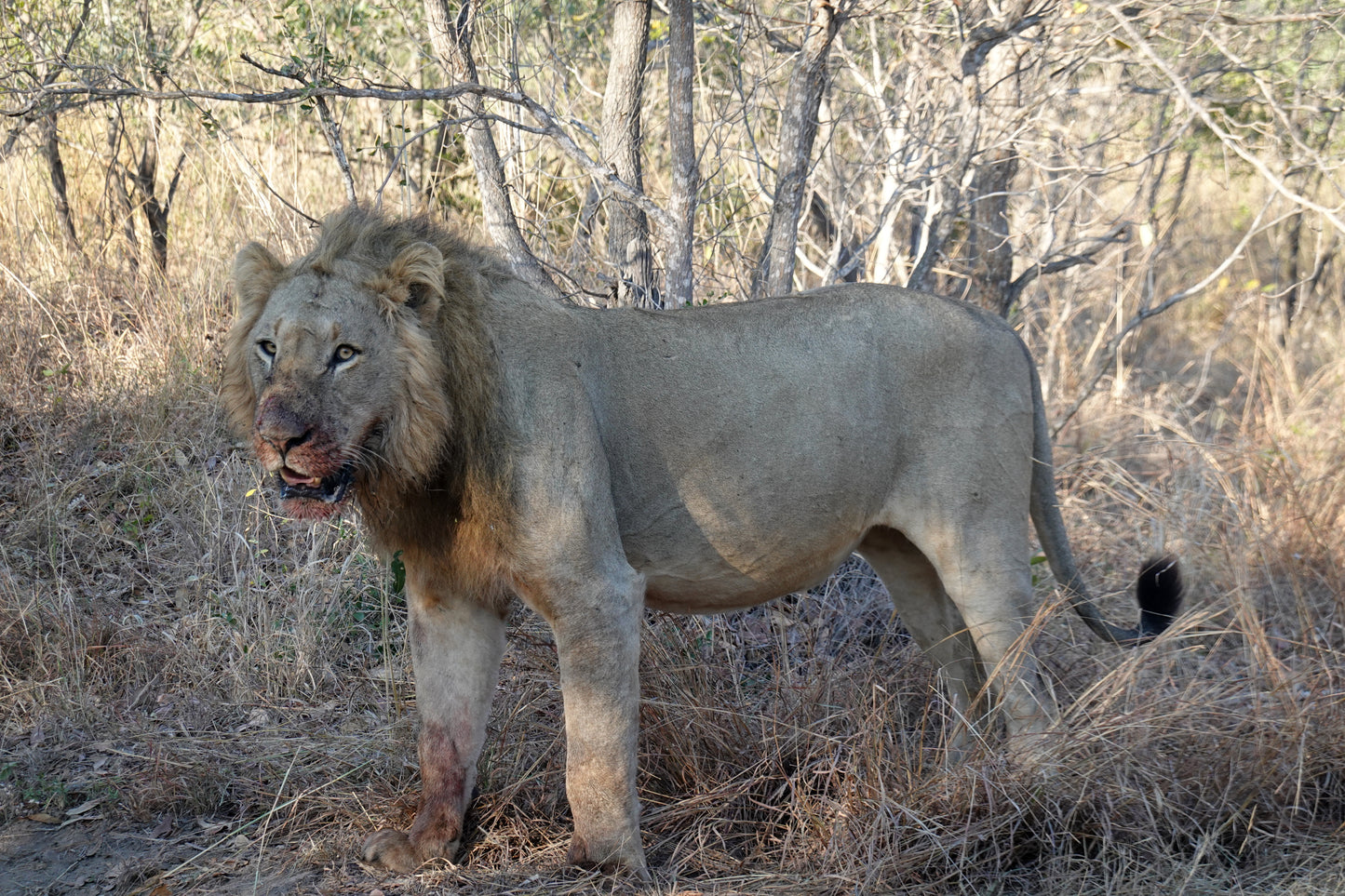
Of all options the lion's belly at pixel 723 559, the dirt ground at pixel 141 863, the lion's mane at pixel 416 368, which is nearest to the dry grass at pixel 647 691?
the dirt ground at pixel 141 863

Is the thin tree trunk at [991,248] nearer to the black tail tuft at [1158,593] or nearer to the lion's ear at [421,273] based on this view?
the black tail tuft at [1158,593]

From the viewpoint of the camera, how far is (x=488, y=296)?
3391mm

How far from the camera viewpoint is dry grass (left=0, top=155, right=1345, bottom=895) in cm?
349

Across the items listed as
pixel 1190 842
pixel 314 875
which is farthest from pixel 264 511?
pixel 1190 842

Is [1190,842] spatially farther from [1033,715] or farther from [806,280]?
[806,280]

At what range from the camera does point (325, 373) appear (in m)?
3.01

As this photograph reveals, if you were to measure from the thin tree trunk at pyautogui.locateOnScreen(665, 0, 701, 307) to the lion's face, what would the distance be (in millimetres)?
1895

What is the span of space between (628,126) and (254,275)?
2506 millimetres

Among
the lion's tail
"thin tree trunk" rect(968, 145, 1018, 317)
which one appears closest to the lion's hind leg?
the lion's tail

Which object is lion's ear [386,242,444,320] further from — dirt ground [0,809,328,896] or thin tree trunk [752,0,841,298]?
thin tree trunk [752,0,841,298]

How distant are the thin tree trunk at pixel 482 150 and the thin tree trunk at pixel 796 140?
95 centimetres

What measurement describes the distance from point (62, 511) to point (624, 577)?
365cm

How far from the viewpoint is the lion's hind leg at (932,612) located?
420cm

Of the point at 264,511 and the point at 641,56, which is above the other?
the point at 641,56
